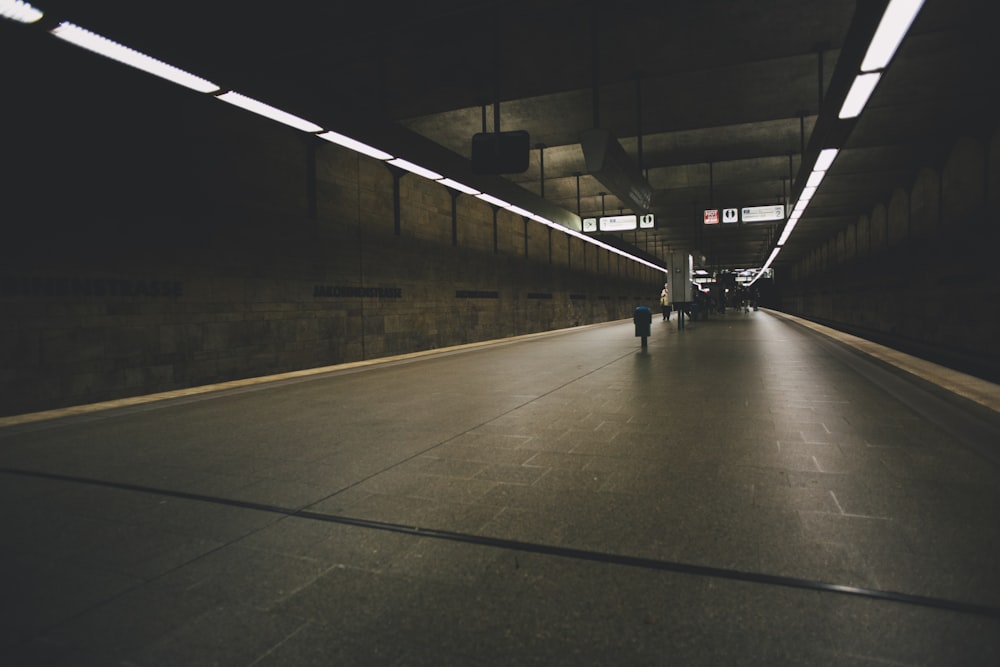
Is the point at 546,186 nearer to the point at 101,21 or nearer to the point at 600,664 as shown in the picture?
the point at 101,21

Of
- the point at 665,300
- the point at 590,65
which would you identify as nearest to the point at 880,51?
the point at 590,65

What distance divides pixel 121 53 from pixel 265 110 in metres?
1.56

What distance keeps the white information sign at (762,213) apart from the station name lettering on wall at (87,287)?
1706 centimetres

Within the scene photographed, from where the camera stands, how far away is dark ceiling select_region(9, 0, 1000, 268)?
6.18m

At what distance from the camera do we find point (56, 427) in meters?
5.02

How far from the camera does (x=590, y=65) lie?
26.9ft

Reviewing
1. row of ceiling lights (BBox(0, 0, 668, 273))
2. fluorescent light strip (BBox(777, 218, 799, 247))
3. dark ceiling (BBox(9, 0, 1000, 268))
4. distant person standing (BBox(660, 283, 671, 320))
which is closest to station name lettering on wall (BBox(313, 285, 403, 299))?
dark ceiling (BBox(9, 0, 1000, 268))

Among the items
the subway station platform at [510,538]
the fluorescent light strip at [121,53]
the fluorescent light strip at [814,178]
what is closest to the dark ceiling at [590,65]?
the fluorescent light strip at [121,53]

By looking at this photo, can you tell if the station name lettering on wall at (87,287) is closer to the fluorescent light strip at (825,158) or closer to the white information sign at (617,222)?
the fluorescent light strip at (825,158)

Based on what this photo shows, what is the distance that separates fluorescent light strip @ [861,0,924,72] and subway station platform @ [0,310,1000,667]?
11.6ft

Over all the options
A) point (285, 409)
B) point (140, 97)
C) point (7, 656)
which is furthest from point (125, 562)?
point (140, 97)

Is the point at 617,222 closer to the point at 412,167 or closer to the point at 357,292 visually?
the point at 357,292

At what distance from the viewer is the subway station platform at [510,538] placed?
65.9 inches

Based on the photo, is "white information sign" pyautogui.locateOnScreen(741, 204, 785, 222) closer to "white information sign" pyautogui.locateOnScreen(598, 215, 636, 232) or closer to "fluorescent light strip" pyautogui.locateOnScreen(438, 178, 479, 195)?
"white information sign" pyautogui.locateOnScreen(598, 215, 636, 232)
